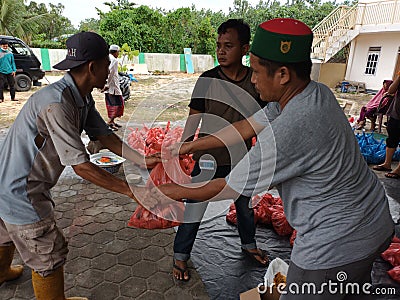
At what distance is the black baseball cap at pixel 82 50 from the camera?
1.62m

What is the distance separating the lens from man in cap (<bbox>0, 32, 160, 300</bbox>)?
5.30ft

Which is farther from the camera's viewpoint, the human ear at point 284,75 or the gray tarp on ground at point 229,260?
the gray tarp on ground at point 229,260

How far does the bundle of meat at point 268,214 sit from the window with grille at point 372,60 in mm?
14344

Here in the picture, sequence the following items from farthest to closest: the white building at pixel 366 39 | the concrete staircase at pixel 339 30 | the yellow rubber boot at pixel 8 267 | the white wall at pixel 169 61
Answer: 1. the white wall at pixel 169 61
2. the concrete staircase at pixel 339 30
3. the white building at pixel 366 39
4. the yellow rubber boot at pixel 8 267

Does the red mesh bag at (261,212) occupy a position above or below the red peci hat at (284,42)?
below

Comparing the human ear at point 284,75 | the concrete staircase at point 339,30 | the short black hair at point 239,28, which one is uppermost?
the concrete staircase at point 339,30

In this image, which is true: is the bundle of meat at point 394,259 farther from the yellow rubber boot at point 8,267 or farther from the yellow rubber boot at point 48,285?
the yellow rubber boot at point 8,267

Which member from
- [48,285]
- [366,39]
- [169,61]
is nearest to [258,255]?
[48,285]

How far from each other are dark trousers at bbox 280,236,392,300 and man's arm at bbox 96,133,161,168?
1.42 meters

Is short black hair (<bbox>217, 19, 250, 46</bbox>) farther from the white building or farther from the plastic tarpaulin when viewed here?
the white building

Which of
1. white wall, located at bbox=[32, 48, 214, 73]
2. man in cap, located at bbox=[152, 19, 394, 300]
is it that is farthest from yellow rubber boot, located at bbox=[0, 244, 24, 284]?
white wall, located at bbox=[32, 48, 214, 73]

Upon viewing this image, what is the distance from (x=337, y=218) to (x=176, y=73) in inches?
763

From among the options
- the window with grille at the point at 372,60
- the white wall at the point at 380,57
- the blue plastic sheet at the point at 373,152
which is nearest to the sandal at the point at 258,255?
the blue plastic sheet at the point at 373,152

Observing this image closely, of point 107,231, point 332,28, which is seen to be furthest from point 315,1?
point 107,231
